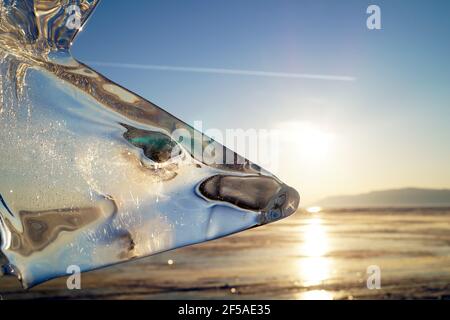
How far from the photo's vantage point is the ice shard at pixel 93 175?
3.68 feet

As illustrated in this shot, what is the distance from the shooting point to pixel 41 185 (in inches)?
48.4

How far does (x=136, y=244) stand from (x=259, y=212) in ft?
1.09

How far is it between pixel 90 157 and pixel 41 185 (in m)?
0.17

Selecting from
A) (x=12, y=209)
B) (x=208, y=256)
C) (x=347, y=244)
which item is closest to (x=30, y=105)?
(x=12, y=209)

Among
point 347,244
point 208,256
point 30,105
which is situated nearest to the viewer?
point 30,105

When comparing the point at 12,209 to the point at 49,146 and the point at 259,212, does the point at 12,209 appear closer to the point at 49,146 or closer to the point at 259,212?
the point at 49,146

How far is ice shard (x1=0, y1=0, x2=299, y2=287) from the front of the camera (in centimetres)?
112

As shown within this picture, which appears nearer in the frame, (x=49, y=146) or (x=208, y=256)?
(x=49, y=146)

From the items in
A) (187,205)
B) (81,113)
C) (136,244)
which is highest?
(81,113)

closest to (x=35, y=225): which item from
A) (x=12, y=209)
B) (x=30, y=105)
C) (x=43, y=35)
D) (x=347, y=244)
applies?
(x=12, y=209)

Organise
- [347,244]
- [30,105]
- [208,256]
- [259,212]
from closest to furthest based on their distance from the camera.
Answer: [259,212]
[30,105]
[208,256]
[347,244]

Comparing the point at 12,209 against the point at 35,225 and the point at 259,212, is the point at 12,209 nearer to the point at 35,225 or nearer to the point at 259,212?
the point at 35,225

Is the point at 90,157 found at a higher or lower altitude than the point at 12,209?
higher

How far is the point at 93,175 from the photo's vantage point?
1188mm
